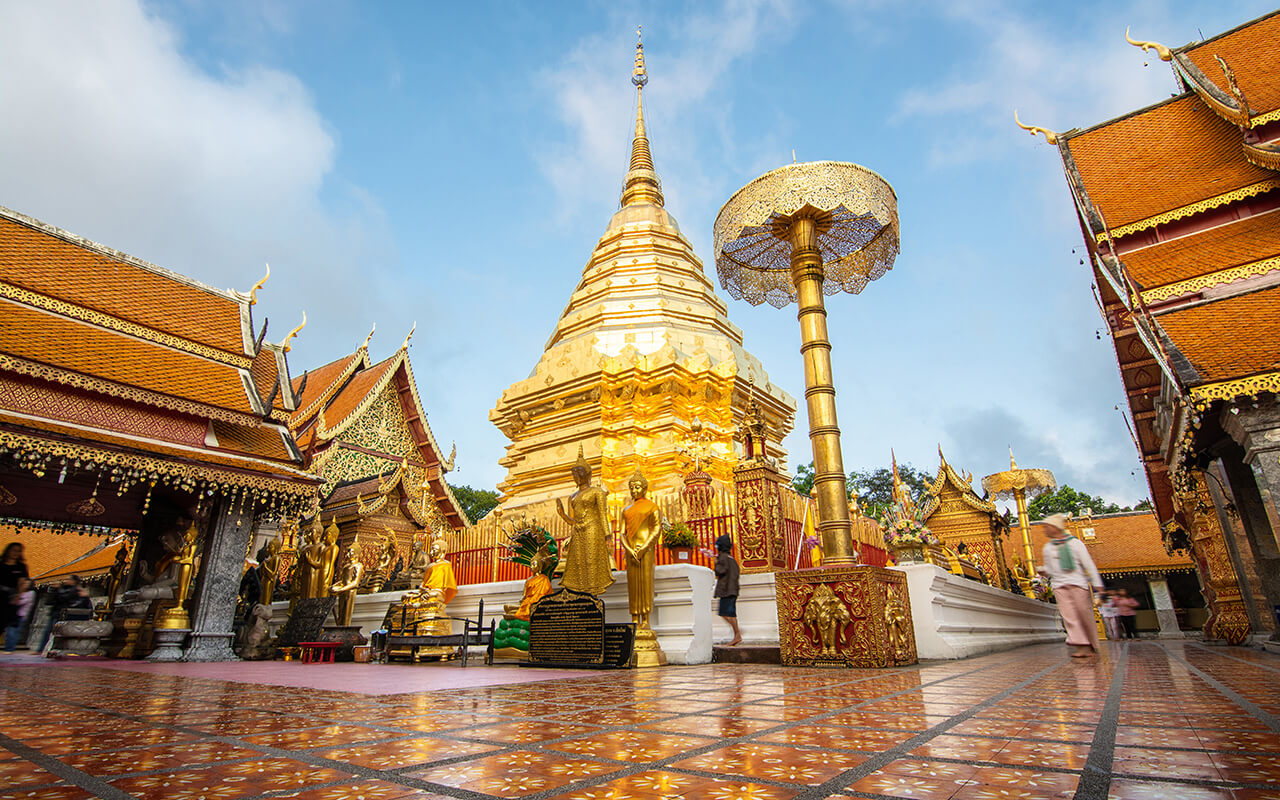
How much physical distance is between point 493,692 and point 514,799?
2341mm

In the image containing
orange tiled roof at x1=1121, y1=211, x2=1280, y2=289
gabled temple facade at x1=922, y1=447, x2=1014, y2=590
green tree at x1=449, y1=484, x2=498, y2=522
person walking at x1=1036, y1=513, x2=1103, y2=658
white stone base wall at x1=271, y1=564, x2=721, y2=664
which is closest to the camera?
person walking at x1=1036, y1=513, x2=1103, y2=658

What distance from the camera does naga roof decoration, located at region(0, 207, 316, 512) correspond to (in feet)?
23.8

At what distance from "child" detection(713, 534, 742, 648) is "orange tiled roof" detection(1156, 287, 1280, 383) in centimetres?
399

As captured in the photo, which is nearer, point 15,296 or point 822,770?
point 822,770

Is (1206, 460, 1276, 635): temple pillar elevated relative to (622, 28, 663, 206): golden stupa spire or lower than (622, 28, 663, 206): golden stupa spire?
lower

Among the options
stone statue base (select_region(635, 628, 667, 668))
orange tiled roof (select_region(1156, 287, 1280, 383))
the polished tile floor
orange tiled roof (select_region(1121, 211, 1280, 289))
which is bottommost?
the polished tile floor

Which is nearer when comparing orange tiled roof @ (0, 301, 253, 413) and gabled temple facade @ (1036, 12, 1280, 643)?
gabled temple facade @ (1036, 12, 1280, 643)

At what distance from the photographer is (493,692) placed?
3.56 metres

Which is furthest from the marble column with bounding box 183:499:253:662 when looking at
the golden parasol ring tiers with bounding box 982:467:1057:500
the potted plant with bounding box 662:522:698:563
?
the golden parasol ring tiers with bounding box 982:467:1057:500

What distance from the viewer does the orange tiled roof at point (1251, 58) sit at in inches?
314

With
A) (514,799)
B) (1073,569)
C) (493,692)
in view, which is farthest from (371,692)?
(1073,569)

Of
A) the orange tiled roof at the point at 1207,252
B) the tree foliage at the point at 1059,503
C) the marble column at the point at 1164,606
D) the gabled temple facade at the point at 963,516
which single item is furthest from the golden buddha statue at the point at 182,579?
the tree foliage at the point at 1059,503

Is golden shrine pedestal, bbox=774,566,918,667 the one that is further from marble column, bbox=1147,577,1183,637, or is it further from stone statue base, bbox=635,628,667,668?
marble column, bbox=1147,577,1183,637

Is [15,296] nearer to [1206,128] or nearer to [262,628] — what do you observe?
[262,628]
